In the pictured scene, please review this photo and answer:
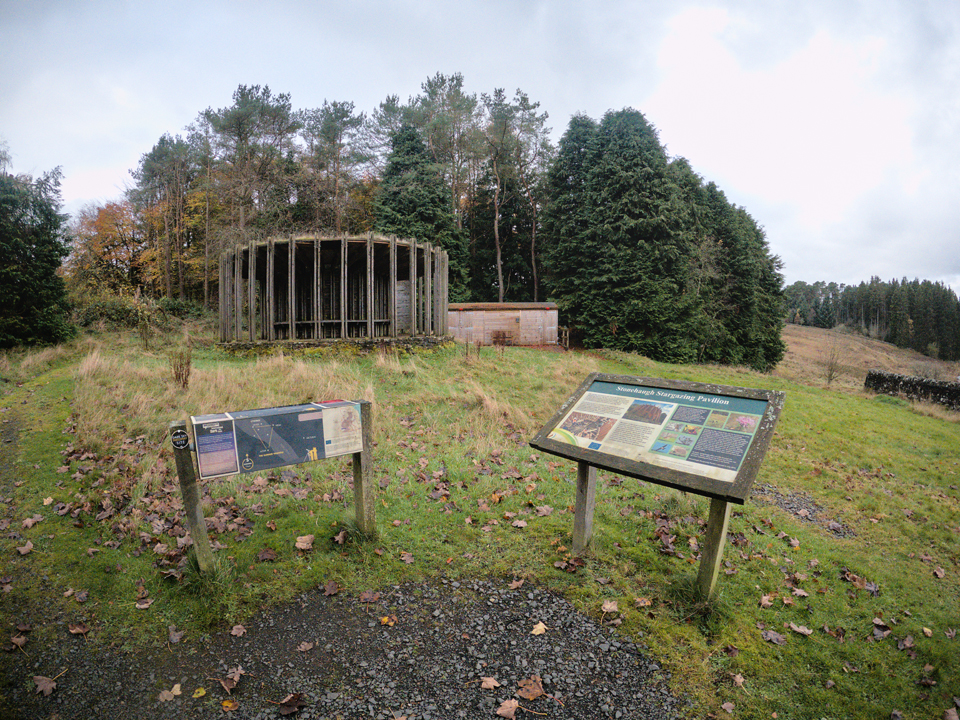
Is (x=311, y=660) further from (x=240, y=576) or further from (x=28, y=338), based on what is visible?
(x=28, y=338)

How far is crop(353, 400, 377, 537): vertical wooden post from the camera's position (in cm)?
451

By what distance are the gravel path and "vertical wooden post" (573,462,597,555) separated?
859 millimetres

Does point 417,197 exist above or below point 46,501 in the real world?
above

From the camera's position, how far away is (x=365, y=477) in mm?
4629

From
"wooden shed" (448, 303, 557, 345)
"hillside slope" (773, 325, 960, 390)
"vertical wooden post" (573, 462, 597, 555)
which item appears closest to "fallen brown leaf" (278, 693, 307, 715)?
"vertical wooden post" (573, 462, 597, 555)

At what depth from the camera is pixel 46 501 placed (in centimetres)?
518

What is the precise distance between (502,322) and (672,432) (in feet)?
73.3

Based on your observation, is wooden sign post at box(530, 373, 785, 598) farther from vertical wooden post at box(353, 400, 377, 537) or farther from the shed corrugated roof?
the shed corrugated roof

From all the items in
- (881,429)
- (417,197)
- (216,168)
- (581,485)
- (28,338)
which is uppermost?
(216,168)

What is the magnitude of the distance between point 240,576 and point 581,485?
3.27m

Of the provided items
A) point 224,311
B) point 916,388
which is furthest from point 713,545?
point 916,388

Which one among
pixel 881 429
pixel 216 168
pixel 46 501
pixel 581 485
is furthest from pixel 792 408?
pixel 216 168

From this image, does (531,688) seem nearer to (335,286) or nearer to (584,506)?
(584,506)

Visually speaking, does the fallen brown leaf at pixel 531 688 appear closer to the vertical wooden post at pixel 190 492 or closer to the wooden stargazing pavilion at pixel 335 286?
the vertical wooden post at pixel 190 492
